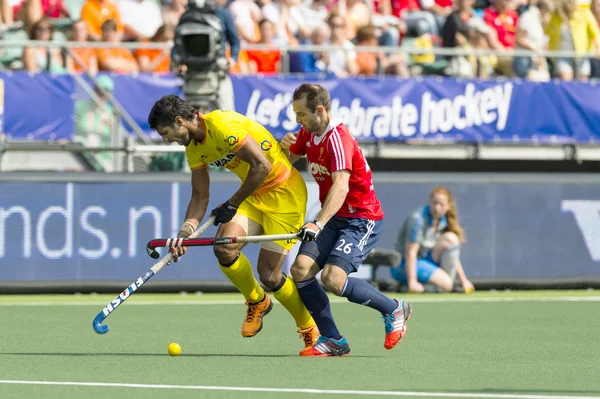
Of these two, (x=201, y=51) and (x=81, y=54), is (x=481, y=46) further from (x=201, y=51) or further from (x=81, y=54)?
(x=201, y=51)

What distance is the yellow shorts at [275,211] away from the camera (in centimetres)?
934

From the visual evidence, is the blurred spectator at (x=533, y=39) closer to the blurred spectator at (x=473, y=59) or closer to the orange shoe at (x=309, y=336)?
the blurred spectator at (x=473, y=59)

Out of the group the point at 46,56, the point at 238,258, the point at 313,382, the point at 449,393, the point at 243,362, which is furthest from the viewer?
the point at 46,56

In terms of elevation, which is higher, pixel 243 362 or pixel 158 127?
pixel 158 127

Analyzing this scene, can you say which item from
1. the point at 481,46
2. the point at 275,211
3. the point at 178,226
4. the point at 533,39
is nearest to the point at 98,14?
the point at 178,226

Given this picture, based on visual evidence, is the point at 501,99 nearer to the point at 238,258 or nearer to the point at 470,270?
the point at 470,270

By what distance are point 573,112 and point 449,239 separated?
5.78 metres

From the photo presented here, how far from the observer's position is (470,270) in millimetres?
15234

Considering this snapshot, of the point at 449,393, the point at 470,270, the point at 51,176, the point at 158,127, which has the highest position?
the point at 158,127

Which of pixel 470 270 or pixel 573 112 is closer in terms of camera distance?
pixel 470 270

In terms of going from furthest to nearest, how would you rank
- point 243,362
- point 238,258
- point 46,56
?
point 46,56 → point 238,258 → point 243,362

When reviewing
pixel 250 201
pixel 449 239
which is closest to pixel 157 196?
pixel 449 239

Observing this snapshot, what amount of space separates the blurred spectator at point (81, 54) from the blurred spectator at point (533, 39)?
6361mm

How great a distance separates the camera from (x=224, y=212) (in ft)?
30.1
